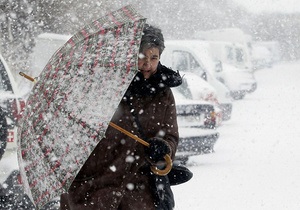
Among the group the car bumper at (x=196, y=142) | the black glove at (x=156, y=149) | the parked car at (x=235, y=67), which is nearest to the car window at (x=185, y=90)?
the car bumper at (x=196, y=142)

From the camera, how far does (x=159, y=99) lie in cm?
341

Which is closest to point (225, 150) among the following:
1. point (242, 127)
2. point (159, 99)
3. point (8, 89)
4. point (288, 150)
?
point (288, 150)

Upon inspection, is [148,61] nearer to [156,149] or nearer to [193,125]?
[156,149]

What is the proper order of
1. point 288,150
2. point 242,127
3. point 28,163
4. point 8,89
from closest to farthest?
1. point 28,163
2. point 8,89
3. point 288,150
4. point 242,127

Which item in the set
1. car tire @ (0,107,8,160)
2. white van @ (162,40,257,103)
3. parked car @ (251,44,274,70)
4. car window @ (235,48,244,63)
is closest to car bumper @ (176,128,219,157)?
white van @ (162,40,257,103)

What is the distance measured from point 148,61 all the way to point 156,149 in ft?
1.48

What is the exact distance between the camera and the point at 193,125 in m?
8.73

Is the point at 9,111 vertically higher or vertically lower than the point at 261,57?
higher

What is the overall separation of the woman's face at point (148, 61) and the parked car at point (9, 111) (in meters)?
1.91

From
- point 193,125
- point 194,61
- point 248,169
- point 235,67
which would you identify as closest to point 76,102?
point 193,125

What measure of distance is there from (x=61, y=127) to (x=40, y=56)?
9437 mm

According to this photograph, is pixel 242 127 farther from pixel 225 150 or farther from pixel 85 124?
pixel 85 124

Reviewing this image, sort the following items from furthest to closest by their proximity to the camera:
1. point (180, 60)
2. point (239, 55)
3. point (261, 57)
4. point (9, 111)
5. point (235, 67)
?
point (261, 57), point (239, 55), point (235, 67), point (180, 60), point (9, 111)

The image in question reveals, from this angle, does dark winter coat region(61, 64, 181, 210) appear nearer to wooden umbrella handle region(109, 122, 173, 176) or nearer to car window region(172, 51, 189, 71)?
wooden umbrella handle region(109, 122, 173, 176)
